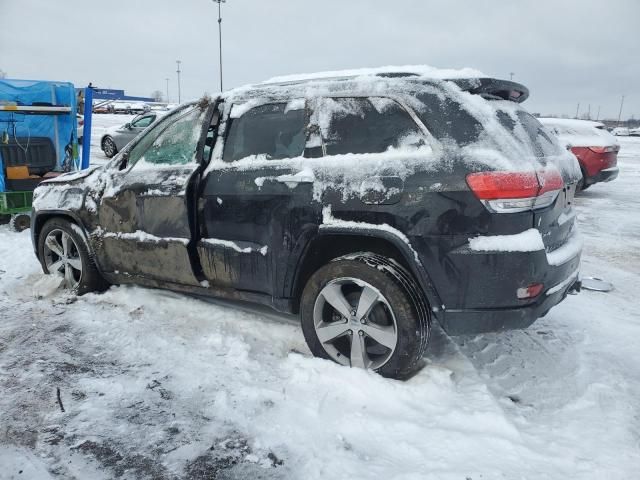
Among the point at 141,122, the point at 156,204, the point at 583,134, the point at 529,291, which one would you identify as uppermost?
the point at 141,122

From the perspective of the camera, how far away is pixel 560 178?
9.29 feet

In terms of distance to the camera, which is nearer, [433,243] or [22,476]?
[22,476]

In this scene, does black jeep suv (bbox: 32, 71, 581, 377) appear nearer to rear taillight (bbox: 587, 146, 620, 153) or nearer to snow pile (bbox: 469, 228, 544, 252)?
snow pile (bbox: 469, 228, 544, 252)

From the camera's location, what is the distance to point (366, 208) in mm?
2832

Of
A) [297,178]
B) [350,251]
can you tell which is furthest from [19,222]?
[350,251]

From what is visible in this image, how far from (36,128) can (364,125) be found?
6671 mm

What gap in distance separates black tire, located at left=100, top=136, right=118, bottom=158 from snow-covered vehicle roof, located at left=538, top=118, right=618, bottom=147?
1313 centimetres

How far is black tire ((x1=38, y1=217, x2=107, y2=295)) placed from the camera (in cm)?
438

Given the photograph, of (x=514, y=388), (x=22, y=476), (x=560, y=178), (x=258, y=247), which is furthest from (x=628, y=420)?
(x=22, y=476)

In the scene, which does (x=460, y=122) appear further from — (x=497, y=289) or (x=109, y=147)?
(x=109, y=147)

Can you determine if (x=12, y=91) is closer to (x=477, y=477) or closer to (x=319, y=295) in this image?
(x=319, y=295)

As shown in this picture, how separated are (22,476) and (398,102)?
2762 mm

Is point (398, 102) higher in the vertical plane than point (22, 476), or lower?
higher

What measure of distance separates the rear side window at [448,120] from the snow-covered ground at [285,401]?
1.45 m
